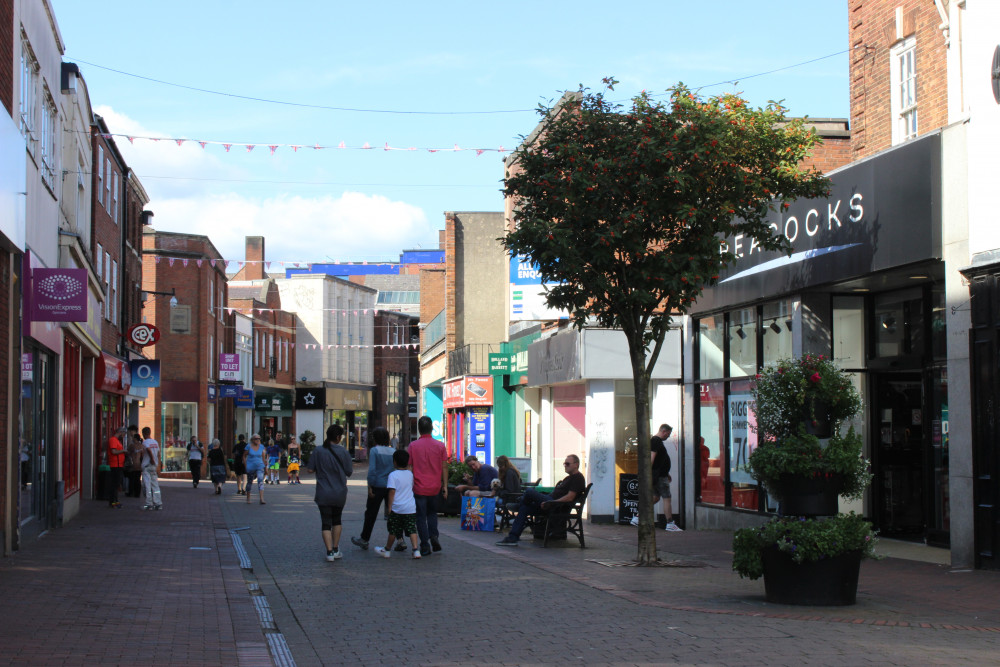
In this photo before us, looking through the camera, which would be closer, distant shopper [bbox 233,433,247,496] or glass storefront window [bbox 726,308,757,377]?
glass storefront window [bbox 726,308,757,377]

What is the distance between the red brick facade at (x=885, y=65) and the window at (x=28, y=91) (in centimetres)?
1157

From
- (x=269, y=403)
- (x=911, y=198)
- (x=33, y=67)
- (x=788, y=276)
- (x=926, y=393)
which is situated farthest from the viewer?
(x=269, y=403)

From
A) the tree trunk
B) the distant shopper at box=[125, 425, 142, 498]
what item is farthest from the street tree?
the distant shopper at box=[125, 425, 142, 498]

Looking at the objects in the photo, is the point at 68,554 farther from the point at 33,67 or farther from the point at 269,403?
the point at 269,403

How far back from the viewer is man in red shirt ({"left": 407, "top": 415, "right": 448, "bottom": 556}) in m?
14.6

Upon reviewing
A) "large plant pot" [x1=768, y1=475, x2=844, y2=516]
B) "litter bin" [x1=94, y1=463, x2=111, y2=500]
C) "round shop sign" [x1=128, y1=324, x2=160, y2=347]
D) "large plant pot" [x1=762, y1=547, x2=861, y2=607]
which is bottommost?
"litter bin" [x1=94, y1=463, x2=111, y2=500]

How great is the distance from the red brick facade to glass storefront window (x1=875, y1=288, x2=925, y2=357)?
2031 mm

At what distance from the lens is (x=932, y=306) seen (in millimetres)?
14305

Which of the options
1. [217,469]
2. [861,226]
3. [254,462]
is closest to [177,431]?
[217,469]

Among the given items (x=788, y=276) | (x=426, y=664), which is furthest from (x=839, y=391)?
(x=788, y=276)

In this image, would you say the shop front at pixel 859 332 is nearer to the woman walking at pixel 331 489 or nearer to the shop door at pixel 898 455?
the shop door at pixel 898 455

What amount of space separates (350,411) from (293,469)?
3758cm

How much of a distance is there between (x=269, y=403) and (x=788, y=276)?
51.4 metres

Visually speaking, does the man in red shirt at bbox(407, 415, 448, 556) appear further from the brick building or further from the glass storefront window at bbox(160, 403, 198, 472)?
the brick building
